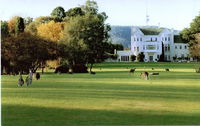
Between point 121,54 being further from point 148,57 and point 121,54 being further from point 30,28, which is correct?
point 30,28

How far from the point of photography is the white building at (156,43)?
→ 122 metres

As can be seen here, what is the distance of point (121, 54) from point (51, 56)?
57.0 metres

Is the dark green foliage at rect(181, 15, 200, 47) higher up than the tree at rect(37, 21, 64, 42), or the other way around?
the dark green foliage at rect(181, 15, 200, 47)

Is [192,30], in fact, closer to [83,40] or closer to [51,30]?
[51,30]

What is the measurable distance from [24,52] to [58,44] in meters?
5.97

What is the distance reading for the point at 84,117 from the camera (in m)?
15.5

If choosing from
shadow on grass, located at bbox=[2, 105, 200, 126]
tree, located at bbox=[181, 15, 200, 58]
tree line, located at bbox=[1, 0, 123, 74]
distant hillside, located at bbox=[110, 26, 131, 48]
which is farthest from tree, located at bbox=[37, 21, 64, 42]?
shadow on grass, located at bbox=[2, 105, 200, 126]

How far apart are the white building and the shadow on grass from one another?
4101 inches

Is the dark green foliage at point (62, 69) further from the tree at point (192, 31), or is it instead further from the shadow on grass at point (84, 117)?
the shadow on grass at point (84, 117)

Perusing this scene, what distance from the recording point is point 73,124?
14.1 meters

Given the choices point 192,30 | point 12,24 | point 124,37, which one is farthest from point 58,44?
point 124,37

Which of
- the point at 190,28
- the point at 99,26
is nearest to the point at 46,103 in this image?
→ the point at 99,26

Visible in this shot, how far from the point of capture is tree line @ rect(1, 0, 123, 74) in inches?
2103

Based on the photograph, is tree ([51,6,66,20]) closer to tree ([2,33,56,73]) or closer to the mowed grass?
tree ([2,33,56,73])
